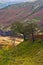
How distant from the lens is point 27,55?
181 ft

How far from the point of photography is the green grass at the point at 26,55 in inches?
1938

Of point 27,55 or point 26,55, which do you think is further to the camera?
point 26,55

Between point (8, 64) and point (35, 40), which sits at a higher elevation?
point (35, 40)

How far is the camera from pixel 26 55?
182 feet

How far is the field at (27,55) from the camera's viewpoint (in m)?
49.2

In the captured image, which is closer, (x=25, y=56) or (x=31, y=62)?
(x=31, y=62)

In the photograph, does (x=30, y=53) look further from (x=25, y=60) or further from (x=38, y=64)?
(x=38, y=64)

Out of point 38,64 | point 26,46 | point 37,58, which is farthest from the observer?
point 26,46

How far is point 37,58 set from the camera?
5003 cm

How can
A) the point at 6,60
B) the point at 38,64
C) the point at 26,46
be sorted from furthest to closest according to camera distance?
the point at 26,46 < the point at 6,60 < the point at 38,64

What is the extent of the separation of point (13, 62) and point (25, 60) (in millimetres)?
2694

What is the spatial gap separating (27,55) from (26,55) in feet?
1.27

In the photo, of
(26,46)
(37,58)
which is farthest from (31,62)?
(26,46)

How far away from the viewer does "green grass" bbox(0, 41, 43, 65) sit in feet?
161
